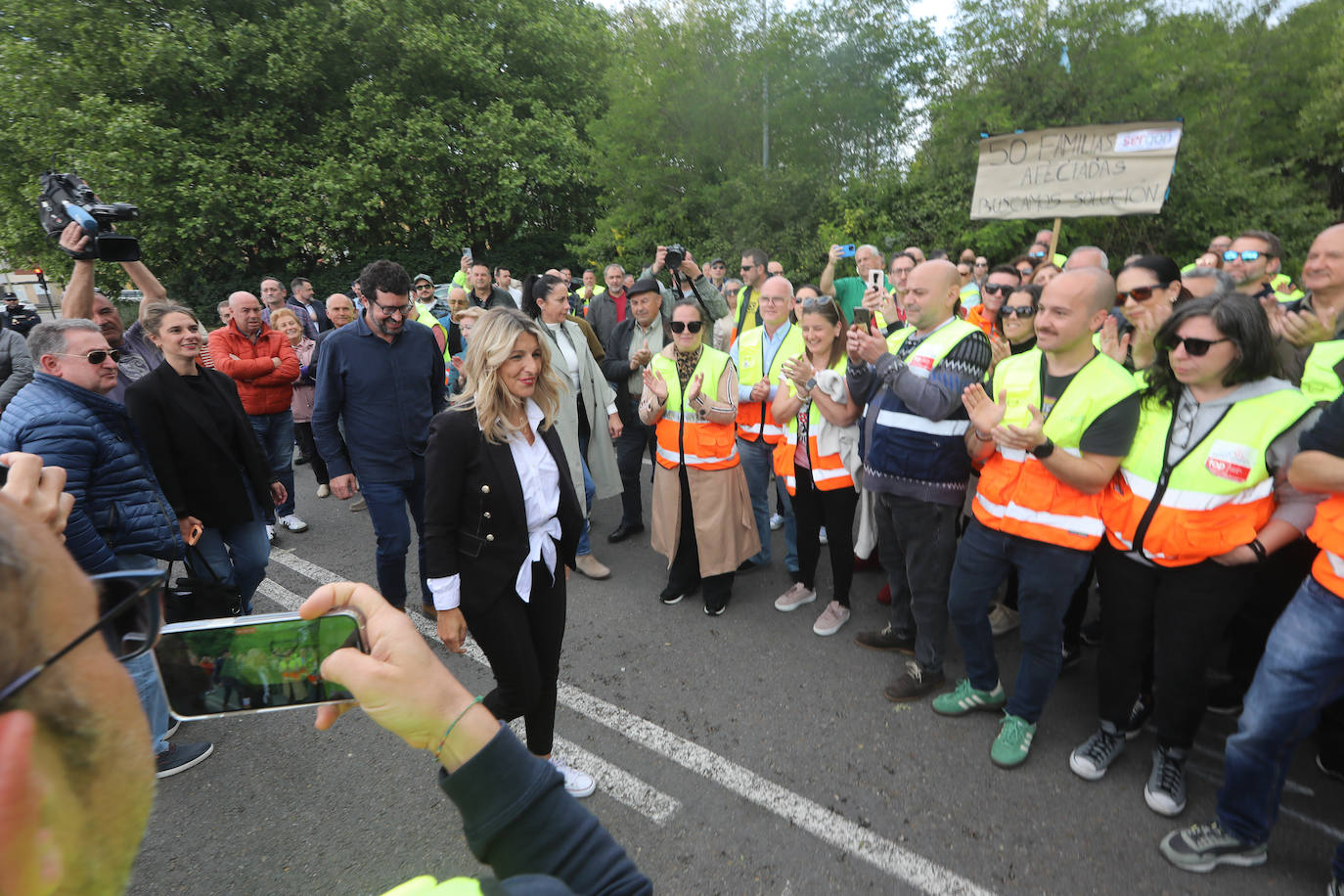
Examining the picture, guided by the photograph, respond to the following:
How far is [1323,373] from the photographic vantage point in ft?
8.74

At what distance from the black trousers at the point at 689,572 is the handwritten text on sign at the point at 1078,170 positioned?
503 centimetres

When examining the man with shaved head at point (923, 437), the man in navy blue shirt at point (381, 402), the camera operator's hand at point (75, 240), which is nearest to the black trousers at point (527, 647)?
the man with shaved head at point (923, 437)

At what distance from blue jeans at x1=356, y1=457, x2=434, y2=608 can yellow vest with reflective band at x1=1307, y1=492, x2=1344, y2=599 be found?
4021 millimetres

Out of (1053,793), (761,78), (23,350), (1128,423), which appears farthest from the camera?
(761,78)

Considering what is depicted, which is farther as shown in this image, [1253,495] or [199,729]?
[199,729]

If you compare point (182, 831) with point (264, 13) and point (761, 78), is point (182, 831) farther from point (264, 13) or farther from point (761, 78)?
point (264, 13)

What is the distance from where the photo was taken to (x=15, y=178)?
51.3 feet

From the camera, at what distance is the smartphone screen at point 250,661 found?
1.15 metres

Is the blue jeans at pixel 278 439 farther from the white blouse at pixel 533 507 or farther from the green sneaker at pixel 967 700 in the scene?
the green sneaker at pixel 967 700

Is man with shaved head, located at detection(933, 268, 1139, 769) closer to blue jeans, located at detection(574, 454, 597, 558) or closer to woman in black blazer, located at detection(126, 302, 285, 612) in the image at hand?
blue jeans, located at detection(574, 454, 597, 558)

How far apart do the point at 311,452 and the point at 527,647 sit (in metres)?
5.82

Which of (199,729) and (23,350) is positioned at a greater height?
(23,350)

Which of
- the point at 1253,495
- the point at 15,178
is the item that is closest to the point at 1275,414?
the point at 1253,495

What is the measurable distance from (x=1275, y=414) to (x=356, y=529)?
630cm
